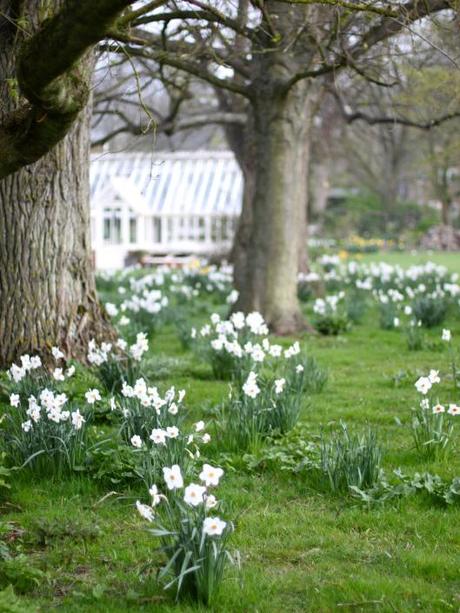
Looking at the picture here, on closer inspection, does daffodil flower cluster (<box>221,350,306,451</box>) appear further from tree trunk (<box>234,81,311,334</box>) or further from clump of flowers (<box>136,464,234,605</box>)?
tree trunk (<box>234,81,311,334</box>)

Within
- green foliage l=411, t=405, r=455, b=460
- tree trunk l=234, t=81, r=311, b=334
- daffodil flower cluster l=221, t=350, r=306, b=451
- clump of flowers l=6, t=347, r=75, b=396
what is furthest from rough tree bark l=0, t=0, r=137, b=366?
tree trunk l=234, t=81, r=311, b=334

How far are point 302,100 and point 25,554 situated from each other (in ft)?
26.2

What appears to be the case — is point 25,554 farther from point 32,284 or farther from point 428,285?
point 428,285

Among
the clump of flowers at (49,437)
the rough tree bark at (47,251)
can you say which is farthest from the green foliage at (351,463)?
the rough tree bark at (47,251)

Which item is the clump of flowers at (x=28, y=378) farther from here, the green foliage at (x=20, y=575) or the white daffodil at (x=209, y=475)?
the white daffodil at (x=209, y=475)

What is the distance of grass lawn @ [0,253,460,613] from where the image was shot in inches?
142

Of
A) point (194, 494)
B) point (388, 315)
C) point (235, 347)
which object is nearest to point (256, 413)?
point (235, 347)

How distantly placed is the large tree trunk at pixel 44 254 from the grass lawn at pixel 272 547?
240 centimetres

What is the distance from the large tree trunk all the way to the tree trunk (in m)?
3.67

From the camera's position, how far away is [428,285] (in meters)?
14.3

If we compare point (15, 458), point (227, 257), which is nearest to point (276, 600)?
point (15, 458)

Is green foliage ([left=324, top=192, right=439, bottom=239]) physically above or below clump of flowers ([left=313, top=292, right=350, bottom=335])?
above

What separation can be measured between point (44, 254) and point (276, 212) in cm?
426

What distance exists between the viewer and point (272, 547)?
4203mm
